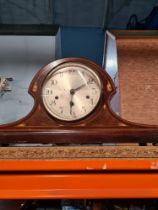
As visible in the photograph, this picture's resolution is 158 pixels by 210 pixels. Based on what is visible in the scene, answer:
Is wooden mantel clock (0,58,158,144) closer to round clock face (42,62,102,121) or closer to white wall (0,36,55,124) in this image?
round clock face (42,62,102,121)

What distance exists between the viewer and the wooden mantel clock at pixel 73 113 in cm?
67

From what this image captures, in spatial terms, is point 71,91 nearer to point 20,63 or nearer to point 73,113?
point 73,113

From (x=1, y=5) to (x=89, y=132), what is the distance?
155 centimetres

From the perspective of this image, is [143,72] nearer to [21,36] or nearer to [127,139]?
[127,139]

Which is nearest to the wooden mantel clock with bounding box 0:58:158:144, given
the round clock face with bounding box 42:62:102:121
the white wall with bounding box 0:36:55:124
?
the round clock face with bounding box 42:62:102:121

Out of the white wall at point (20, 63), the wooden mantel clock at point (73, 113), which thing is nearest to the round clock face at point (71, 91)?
the wooden mantel clock at point (73, 113)

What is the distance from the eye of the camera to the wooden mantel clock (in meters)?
0.67

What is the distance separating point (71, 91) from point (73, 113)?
0.06 metres

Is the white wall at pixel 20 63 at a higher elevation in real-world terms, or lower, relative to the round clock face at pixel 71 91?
higher

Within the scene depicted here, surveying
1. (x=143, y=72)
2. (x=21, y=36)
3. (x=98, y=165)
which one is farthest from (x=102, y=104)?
(x=21, y=36)

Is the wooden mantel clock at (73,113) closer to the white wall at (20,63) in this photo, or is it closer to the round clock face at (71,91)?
the round clock face at (71,91)

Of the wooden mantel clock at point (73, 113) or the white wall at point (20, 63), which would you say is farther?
the white wall at point (20, 63)

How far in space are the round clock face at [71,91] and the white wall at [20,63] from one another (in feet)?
4.40

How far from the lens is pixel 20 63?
2113mm
